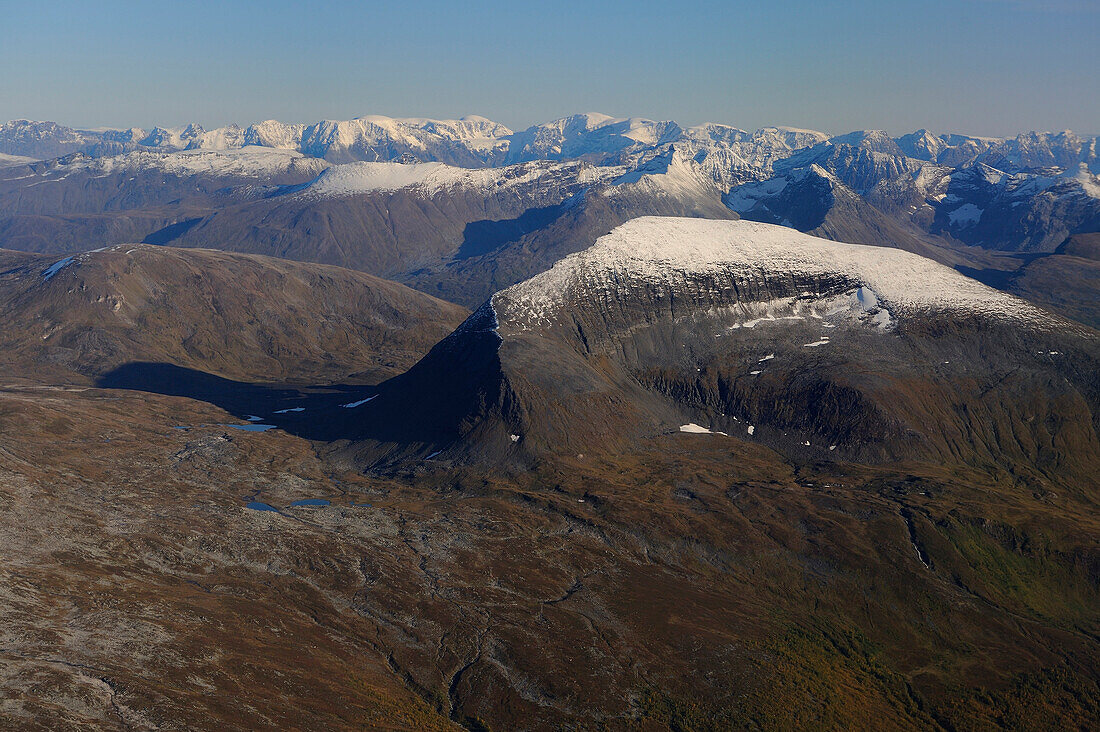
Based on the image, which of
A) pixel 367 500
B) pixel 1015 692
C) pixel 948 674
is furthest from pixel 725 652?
pixel 367 500

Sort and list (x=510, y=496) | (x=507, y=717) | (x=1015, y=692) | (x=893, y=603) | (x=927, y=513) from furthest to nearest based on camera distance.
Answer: (x=510, y=496) → (x=927, y=513) → (x=893, y=603) → (x=1015, y=692) → (x=507, y=717)

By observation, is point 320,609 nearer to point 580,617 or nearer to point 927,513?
point 580,617

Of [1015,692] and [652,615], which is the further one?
[652,615]

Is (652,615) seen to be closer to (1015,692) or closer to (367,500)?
(1015,692)

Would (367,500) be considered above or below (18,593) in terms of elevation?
below

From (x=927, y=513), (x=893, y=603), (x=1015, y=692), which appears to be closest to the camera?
(x=1015, y=692)

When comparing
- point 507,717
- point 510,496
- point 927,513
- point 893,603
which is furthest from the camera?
point 510,496

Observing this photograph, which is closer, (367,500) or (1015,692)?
(1015,692)

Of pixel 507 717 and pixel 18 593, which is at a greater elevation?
pixel 18 593

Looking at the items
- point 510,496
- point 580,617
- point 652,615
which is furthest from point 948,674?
point 510,496
